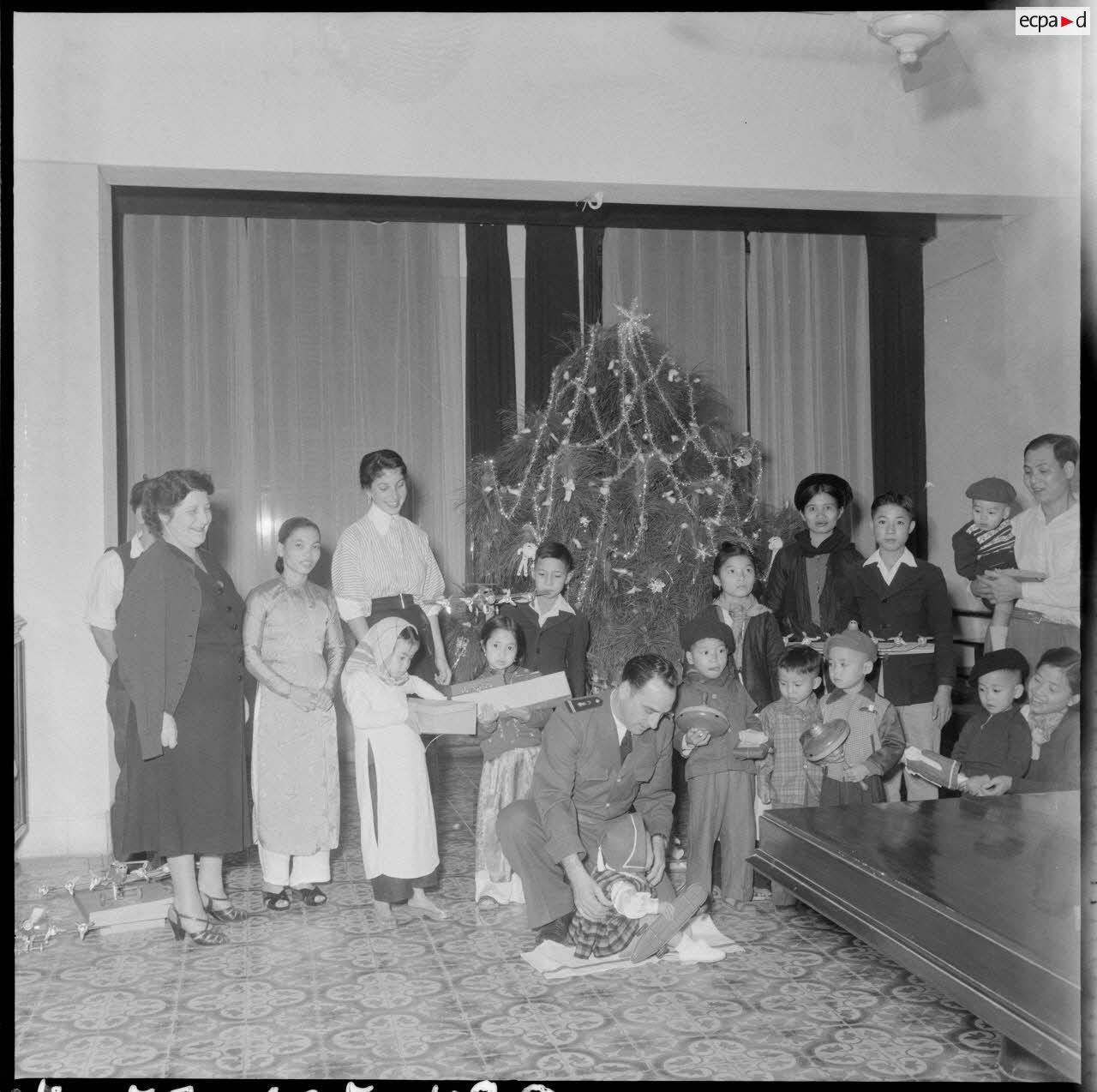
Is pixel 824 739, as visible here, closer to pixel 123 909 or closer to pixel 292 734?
pixel 292 734

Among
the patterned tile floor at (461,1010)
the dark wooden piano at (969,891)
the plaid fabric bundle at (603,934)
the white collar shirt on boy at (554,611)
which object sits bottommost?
the patterned tile floor at (461,1010)

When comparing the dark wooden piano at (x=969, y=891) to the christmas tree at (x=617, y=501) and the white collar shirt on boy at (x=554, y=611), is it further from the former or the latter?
the christmas tree at (x=617, y=501)

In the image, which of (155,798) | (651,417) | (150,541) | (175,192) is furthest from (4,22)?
(651,417)

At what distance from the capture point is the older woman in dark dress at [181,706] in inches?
120

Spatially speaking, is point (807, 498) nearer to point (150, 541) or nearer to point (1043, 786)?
point (1043, 786)

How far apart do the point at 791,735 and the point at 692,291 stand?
3152mm

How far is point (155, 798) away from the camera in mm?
3061

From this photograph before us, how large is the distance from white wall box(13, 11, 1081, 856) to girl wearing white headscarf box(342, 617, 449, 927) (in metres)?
1.24

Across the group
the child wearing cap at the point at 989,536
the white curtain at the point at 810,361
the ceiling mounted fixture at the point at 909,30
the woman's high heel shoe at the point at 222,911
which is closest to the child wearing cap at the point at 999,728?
the child wearing cap at the point at 989,536

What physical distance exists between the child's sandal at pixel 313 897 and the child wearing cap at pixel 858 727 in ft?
5.06

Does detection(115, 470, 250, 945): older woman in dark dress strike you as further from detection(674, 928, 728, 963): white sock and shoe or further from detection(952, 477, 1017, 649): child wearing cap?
detection(952, 477, 1017, 649): child wearing cap

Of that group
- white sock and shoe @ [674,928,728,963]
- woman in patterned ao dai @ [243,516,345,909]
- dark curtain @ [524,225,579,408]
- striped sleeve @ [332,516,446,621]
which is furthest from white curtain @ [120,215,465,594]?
white sock and shoe @ [674,928,728,963]

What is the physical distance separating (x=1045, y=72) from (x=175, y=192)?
11.1 feet

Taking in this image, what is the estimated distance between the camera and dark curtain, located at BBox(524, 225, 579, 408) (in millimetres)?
5523
